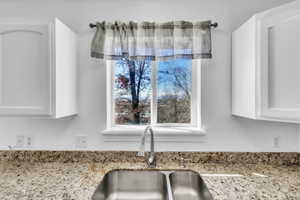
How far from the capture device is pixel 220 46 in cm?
177

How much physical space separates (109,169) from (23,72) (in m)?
0.90

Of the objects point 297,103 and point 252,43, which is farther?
point 252,43

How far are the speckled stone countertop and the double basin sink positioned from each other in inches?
2.3

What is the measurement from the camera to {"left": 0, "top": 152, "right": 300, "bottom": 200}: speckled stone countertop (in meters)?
1.16

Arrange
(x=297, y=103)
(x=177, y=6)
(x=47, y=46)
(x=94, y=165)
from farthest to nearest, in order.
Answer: (x=177, y=6), (x=94, y=165), (x=47, y=46), (x=297, y=103)

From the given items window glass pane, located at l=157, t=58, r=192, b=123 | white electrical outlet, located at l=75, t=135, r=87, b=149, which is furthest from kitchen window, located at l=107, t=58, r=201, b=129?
white electrical outlet, located at l=75, t=135, r=87, b=149

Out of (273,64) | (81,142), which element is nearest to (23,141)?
(81,142)

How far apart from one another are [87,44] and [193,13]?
93 centimetres

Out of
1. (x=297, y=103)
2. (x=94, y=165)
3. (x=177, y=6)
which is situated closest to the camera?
(x=297, y=103)

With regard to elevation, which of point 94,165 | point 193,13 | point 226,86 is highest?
point 193,13

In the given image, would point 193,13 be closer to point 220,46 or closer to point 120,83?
point 220,46

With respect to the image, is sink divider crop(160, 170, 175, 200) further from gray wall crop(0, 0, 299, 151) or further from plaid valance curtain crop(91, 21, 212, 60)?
plaid valance curtain crop(91, 21, 212, 60)

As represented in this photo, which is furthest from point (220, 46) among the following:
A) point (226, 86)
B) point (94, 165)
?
point (94, 165)

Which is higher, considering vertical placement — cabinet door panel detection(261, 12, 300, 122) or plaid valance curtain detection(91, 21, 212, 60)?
plaid valance curtain detection(91, 21, 212, 60)
